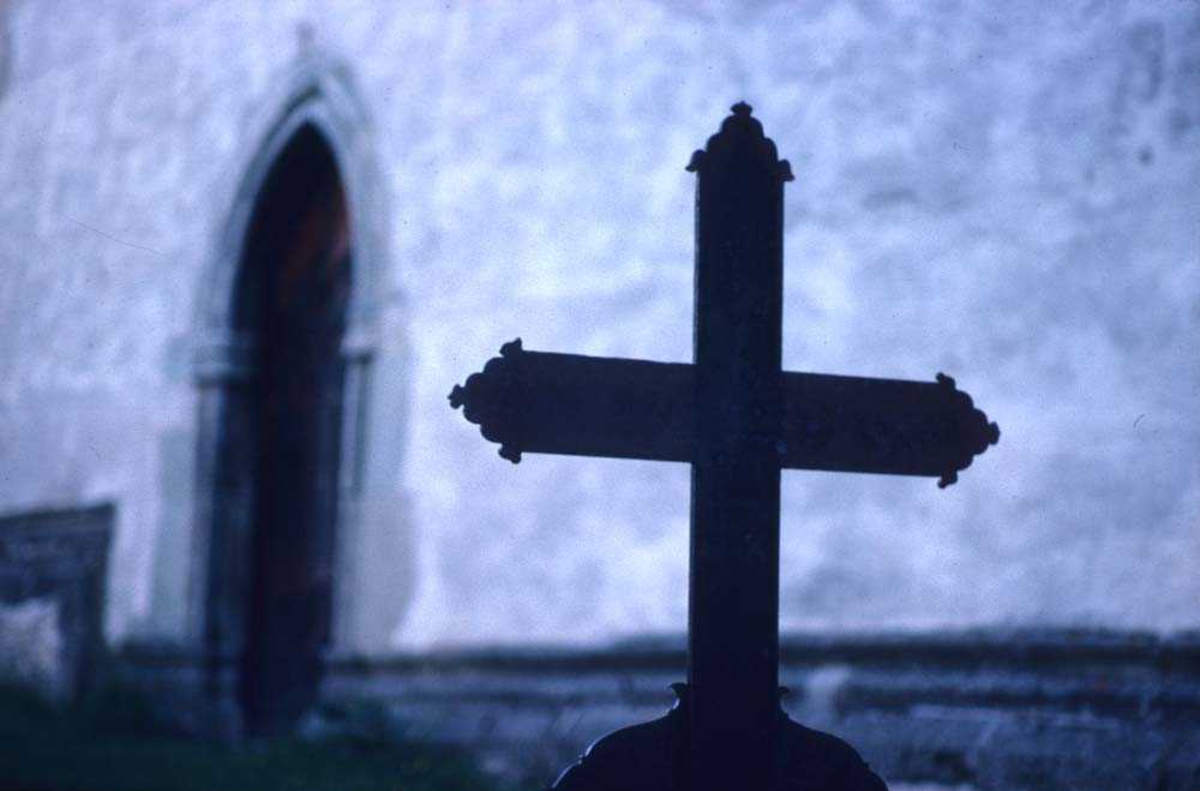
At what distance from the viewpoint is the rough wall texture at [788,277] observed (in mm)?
4238

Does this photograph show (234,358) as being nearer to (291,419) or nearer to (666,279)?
(291,419)

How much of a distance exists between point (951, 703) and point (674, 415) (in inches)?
90.6

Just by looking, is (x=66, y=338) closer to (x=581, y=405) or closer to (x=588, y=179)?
(x=588, y=179)

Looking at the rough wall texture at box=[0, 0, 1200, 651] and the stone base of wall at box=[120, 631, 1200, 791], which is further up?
the rough wall texture at box=[0, 0, 1200, 651]

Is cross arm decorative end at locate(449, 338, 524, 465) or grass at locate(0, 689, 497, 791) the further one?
grass at locate(0, 689, 497, 791)

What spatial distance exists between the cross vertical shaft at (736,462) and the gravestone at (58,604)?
715cm

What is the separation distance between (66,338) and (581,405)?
318 inches

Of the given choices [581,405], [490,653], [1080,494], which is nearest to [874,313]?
[1080,494]

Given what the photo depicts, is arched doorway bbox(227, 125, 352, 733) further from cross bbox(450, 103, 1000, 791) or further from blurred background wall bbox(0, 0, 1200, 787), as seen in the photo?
cross bbox(450, 103, 1000, 791)

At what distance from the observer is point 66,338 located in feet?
31.8

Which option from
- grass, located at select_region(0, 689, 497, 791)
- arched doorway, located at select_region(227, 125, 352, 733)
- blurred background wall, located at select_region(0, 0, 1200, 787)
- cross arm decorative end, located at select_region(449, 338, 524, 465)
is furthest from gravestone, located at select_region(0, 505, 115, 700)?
cross arm decorative end, located at select_region(449, 338, 524, 465)

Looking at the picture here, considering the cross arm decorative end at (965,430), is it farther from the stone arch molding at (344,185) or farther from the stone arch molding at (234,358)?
the stone arch molding at (234,358)

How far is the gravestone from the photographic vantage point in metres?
8.86

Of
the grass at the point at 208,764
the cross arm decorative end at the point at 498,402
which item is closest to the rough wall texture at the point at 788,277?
the grass at the point at 208,764
